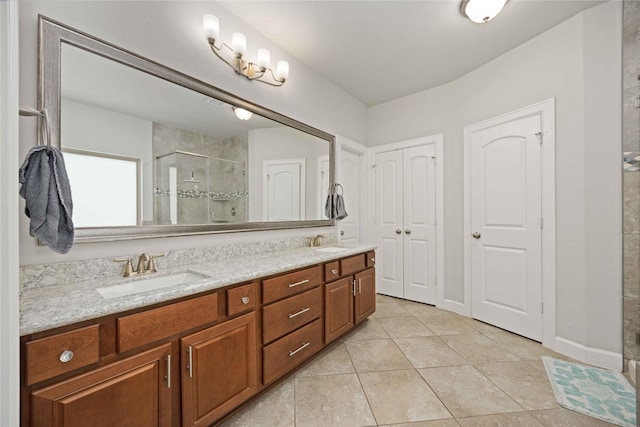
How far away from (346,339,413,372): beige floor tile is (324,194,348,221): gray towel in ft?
4.32

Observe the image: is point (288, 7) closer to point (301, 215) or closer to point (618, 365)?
point (301, 215)

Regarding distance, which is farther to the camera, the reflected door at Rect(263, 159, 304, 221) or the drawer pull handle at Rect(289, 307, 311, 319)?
the reflected door at Rect(263, 159, 304, 221)

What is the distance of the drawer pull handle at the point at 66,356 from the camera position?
850 mm

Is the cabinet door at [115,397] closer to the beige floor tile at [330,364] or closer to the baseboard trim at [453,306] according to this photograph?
the beige floor tile at [330,364]

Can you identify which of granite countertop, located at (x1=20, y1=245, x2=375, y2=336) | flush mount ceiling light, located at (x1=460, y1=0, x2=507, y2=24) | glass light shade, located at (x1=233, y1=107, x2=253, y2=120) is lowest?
granite countertop, located at (x1=20, y1=245, x2=375, y2=336)

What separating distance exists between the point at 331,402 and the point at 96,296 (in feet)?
4.61

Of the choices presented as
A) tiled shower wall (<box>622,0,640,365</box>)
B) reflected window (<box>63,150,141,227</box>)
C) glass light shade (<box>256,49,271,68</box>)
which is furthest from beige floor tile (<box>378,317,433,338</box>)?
glass light shade (<box>256,49,271,68</box>)

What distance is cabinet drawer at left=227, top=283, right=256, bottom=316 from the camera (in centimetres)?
135

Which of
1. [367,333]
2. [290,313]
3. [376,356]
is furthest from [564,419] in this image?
[290,313]

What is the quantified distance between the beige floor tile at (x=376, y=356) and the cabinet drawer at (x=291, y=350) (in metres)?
0.35

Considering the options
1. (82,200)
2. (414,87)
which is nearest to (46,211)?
(82,200)

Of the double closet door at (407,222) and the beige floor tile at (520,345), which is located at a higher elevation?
the double closet door at (407,222)
